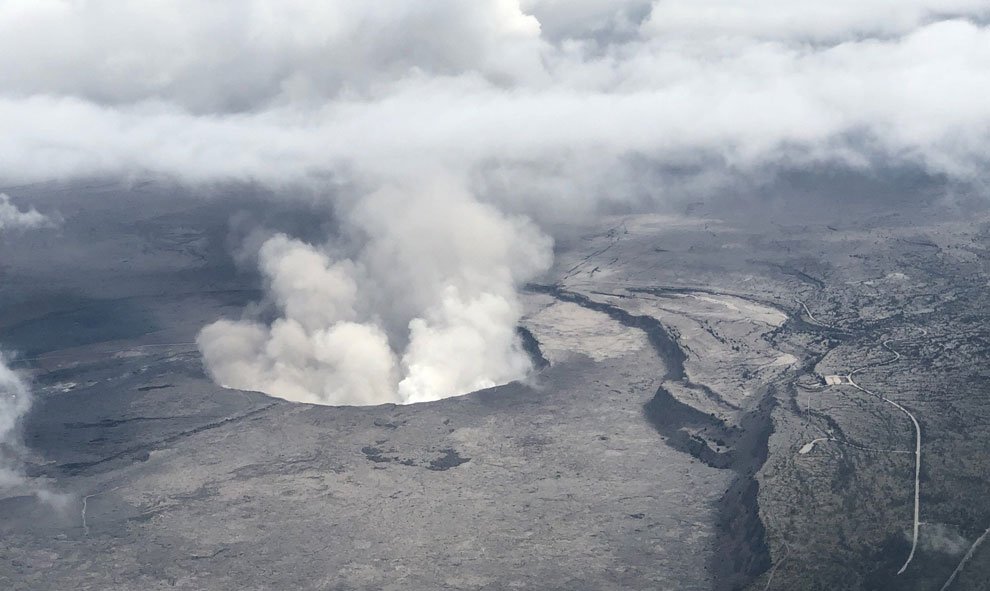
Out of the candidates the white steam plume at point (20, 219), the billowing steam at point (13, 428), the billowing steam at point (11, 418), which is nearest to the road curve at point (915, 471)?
the billowing steam at point (13, 428)

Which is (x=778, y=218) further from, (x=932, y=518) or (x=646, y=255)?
(x=932, y=518)

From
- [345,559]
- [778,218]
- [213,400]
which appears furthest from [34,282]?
[778,218]

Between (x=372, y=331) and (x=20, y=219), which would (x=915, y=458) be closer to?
(x=372, y=331)

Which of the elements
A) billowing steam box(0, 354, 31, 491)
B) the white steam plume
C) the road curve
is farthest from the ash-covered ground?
the white steam plume

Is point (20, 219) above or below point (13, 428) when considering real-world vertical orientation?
above

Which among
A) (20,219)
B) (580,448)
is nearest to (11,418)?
(580,448)

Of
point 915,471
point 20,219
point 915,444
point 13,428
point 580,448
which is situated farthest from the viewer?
point 20,219

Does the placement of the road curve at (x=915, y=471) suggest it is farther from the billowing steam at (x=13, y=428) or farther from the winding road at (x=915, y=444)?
the billowing steam at (x=13, y=428)

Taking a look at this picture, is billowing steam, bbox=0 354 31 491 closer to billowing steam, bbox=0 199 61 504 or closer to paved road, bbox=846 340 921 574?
billowing steam, bbox=0 199 61 504

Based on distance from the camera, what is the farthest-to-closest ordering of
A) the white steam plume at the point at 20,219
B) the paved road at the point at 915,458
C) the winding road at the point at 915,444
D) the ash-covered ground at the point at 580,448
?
the white steam plume at the point at 20,219 → the ash-covered ground at the point at 580,448 → the winding road at the point at 915,444 → the paved road at the point at 915,458
